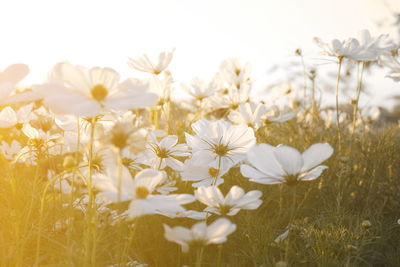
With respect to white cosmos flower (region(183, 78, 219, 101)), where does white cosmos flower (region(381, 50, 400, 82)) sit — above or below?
above

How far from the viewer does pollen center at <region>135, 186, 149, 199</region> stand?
676 mm

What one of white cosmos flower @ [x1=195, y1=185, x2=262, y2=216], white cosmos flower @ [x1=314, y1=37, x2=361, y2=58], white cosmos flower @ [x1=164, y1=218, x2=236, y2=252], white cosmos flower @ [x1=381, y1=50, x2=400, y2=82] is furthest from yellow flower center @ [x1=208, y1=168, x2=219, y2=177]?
white cosmos flower @ [x1=381, y1=50, x2=400, y2=82]

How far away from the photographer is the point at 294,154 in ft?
2.50

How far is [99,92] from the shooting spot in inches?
26.3

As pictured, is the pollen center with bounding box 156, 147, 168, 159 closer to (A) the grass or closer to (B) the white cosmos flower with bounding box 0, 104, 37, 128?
(A) the grass

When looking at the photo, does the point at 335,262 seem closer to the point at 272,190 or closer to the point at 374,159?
the point at 272,190

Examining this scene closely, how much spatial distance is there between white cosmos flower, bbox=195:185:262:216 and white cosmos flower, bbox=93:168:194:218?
11 centimetres

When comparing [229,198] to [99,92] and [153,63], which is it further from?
[153,63]

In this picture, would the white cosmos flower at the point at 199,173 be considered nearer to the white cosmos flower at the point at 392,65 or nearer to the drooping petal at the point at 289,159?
the drooping petal at the point at 289,159

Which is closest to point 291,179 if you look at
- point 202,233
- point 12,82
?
point 202,233

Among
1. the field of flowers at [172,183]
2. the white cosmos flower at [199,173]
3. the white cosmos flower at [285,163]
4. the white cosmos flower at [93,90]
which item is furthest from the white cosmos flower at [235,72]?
the white cosmos flower at [93,90]

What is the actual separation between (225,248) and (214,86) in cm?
76

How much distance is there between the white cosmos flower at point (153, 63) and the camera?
4.69 feet

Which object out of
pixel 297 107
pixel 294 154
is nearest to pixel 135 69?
pixel 294 154
